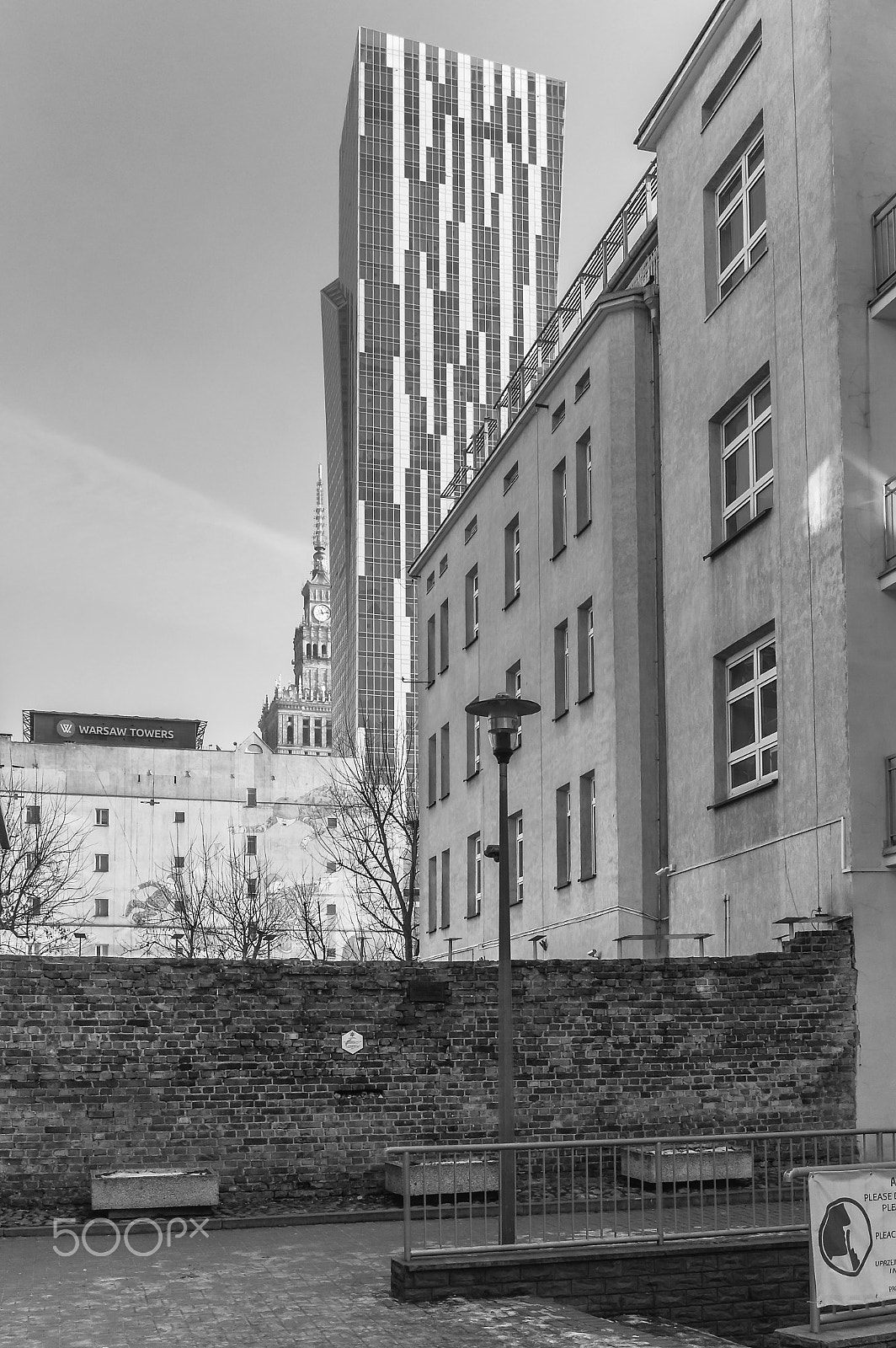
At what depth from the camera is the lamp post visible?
12.2m

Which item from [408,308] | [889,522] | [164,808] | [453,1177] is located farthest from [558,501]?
[408,308]

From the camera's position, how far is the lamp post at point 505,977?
1223cm

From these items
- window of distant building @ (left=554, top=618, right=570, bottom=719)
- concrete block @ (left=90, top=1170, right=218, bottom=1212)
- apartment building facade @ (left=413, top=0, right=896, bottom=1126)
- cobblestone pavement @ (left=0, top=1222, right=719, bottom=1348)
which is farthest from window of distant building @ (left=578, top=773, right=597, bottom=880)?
cobblestone pavement @ (left=0, top=1222, right=719, bottom=1348)

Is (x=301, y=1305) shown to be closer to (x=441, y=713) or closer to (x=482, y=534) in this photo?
(x=482, y=534)

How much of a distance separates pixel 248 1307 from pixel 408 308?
17130 centimetres

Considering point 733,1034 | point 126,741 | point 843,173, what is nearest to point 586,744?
point 733,1034

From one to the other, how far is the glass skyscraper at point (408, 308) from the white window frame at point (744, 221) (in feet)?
492

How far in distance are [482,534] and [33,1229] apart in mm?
20076

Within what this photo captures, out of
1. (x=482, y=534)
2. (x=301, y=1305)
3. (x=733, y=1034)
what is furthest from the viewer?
(x=482, y=534)

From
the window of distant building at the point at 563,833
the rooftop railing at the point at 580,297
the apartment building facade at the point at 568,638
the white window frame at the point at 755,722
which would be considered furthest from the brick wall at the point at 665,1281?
the rooftop railing at the point at 580,297

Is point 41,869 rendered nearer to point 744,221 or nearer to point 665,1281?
point 744,221

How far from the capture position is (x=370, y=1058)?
16.2 m

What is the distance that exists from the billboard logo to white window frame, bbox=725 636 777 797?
27.8 feet

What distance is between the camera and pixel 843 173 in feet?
58.1
